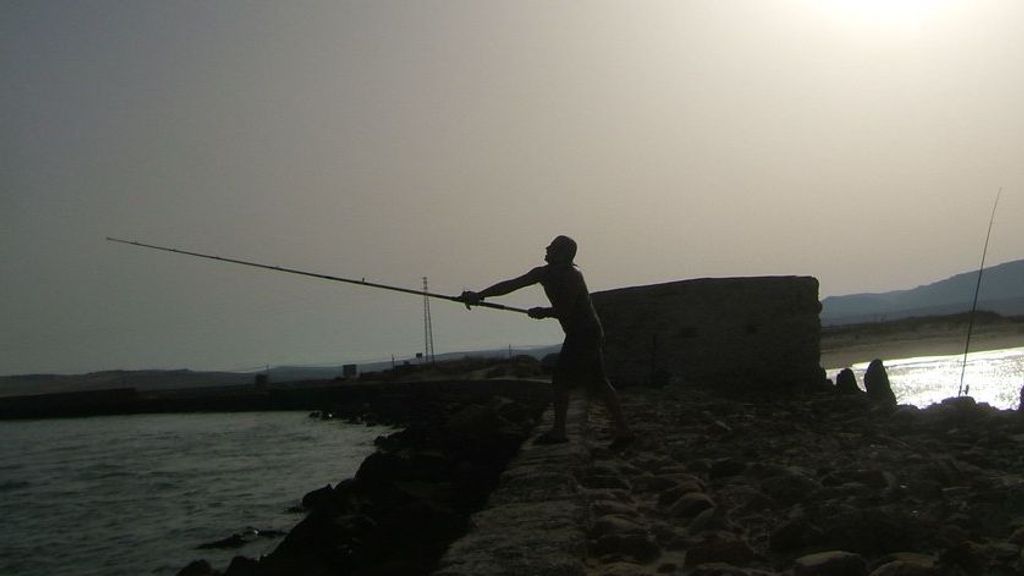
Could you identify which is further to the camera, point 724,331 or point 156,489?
point 156,489

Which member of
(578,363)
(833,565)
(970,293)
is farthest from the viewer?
(970,293)

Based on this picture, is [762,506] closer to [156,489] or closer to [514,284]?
[514,284]

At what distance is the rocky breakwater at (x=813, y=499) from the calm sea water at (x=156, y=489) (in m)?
5.21

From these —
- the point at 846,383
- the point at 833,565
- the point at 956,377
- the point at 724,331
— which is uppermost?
the point at 724,331

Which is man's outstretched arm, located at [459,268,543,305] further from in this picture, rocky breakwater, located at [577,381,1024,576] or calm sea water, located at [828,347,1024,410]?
calm sea water, located at [828,347,1024,410]

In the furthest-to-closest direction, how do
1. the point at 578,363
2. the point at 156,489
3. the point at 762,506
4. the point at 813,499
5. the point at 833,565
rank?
the point at 156,489, the point at 578,363, the point at 762,506, the point at 813,499, the point at 833,565

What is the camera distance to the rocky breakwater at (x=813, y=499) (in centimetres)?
382

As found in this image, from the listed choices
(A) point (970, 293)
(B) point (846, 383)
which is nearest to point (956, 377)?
(B) point (846, 383)

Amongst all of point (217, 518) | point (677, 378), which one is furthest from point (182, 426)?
point (677, 378)

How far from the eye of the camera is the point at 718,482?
577 cm

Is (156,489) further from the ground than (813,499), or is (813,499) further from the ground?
(813,499)

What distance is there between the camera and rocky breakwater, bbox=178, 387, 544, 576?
588 cm

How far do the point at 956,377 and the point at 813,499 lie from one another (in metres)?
21.3

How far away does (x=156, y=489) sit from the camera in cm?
1639
